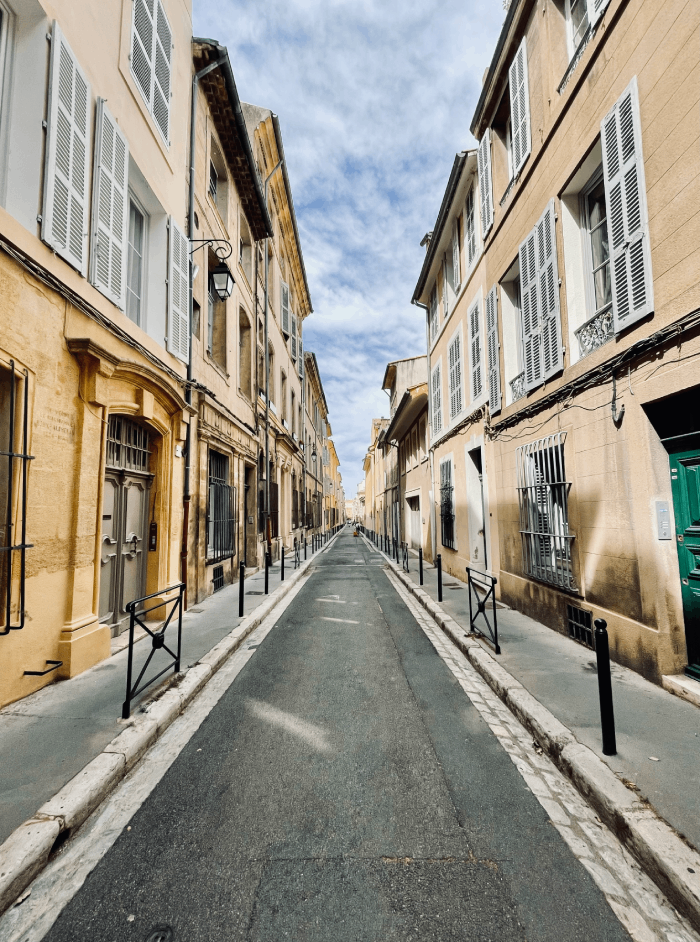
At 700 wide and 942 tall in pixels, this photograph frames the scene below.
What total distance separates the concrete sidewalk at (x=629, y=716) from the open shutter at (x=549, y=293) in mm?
3774

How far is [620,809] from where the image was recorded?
7.89ft

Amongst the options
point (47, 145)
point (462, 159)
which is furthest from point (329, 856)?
point (462, 159)

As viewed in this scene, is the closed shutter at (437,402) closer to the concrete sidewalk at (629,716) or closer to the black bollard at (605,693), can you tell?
Result: the concrete sidewalk at (629,716)

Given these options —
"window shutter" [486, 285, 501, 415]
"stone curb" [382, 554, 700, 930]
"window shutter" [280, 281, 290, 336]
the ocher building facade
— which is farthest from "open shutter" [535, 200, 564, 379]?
"window shutter" [280, 281, 290, 336]

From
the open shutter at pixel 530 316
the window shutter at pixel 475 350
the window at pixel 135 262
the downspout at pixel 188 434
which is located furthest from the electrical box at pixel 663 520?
the window at pixel 135 262

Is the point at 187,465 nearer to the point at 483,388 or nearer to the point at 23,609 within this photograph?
the point at 23,609

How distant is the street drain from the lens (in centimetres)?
179

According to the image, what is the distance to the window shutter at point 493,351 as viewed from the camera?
28.4ft

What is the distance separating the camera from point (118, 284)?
5.72m

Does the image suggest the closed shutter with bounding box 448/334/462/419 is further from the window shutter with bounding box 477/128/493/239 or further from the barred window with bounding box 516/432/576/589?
the barred window with bounding box 516/432/576/589

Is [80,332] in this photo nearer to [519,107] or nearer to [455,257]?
[519,107]

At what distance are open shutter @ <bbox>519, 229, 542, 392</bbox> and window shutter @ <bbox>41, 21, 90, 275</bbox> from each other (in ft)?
20.0

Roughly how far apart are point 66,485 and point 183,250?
5.13 m

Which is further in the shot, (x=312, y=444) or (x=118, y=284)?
(x=312, y=444)
